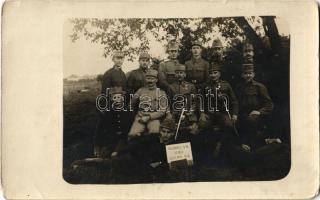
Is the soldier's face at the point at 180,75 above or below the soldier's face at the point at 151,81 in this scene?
above

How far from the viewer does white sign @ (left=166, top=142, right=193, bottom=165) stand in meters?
0.72

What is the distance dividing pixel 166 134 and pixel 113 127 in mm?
107

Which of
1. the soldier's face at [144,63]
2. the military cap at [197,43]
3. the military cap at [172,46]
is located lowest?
the soldier's face at [144,63]

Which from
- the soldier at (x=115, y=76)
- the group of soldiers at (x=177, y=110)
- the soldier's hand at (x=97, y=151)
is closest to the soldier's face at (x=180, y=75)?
the group of soldiers at (x=177, y=110)

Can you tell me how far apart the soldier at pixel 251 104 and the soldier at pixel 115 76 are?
0.23 meters

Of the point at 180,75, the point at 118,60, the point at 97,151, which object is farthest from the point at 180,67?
the point at 97,151

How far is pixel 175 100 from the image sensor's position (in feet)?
2.39

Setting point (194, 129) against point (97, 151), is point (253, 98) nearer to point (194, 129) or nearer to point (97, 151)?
point (194, 129)

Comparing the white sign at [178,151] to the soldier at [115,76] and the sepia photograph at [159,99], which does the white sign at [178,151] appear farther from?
the soldier at [115,76]

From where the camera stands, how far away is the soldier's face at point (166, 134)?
724 mm

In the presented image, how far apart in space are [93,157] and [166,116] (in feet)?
0.55

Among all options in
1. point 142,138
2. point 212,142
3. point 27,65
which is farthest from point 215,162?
point 27,65

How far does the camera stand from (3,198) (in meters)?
0.72

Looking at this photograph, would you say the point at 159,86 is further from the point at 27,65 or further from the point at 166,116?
the point at 27,65
